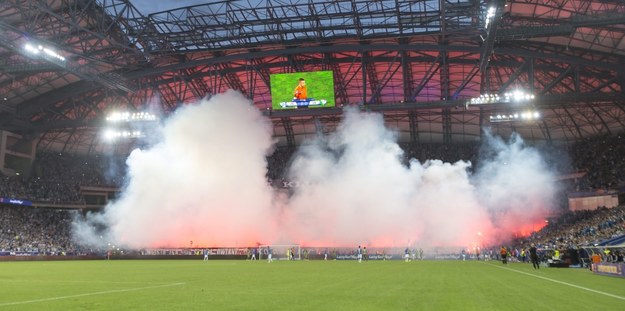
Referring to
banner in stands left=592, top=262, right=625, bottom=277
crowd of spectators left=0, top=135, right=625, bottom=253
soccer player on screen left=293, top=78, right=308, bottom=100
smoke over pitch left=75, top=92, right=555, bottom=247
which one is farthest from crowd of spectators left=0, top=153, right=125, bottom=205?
banner in stands left=592, top=262, right=625, bottom=277

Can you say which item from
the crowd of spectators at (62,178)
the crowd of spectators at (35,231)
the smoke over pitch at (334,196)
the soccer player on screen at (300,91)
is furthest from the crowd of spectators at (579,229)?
the crowd of spectators at (62,178)

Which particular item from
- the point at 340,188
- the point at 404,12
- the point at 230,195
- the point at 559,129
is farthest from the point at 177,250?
the point at 559,129

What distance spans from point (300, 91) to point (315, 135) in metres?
23.5

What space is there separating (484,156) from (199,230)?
35162 mm

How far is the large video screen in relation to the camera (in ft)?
134

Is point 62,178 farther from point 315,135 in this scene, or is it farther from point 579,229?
point 579,229

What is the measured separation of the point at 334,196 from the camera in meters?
55.6

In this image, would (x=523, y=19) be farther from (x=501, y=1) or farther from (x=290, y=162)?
(x=290, y=162)

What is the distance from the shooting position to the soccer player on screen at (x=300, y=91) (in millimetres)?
41188

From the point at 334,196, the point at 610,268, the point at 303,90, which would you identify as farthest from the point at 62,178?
the point at 610,268

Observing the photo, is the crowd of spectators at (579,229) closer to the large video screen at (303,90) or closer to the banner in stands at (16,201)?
the large video screen at (303,90)

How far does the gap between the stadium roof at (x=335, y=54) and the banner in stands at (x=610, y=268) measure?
1454 cm

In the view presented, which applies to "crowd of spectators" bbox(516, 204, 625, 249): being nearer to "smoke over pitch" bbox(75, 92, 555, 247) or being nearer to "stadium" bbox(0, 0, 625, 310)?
"stadium" bbox(0, 0, 625, 310)

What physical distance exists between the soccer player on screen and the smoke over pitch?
412 inches
